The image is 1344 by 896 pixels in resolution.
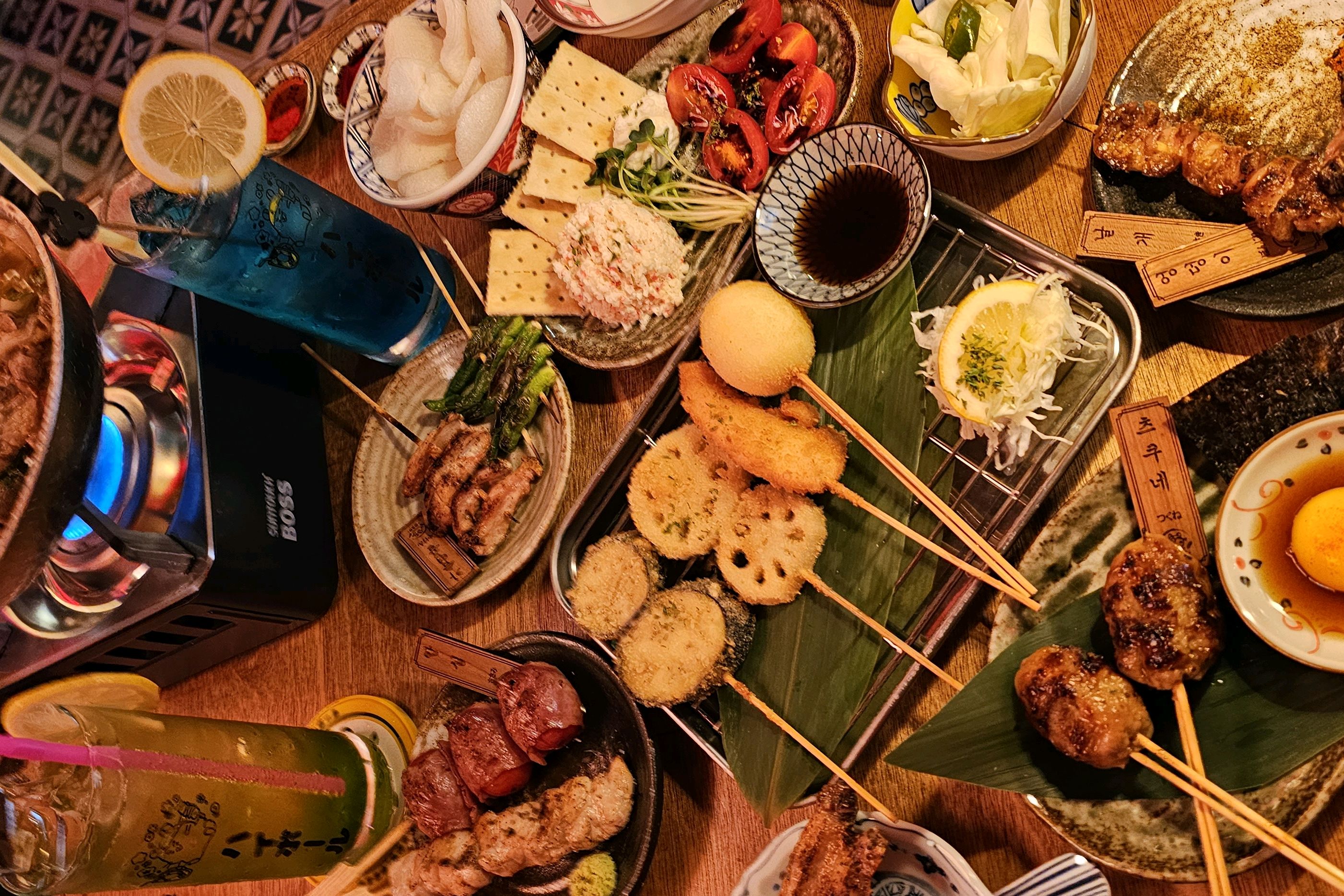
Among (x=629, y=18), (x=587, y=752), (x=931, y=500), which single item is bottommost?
(x=587, y=752)

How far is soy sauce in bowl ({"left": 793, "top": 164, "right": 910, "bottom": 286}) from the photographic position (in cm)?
279

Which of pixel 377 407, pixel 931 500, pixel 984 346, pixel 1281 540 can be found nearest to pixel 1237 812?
pixel 1281 540

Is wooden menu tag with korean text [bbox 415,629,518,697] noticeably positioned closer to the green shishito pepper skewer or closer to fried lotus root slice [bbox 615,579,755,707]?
fried lotus root slice [bbox 615,579,755,707]

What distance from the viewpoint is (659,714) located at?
3115 mm

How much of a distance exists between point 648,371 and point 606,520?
65cm

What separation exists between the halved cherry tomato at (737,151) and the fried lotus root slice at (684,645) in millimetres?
1583

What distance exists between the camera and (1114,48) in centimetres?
280

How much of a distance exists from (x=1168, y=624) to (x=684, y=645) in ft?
4.90

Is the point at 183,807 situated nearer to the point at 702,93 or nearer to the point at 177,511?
the point at 177,511

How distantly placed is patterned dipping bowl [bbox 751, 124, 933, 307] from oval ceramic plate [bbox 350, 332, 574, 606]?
3.49 ft

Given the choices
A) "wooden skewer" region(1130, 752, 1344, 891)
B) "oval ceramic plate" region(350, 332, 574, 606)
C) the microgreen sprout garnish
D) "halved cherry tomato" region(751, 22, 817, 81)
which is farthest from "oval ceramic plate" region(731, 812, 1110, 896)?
"halved cherry tomato" region(751, 22, 817, 81)

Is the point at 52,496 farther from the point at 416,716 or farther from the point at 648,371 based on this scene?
the point at 648,371

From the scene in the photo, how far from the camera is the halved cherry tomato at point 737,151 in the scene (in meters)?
3.21

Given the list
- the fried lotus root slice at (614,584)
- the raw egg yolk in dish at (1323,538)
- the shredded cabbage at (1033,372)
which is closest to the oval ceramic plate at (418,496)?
the fried lotus root slice at (614,584)
